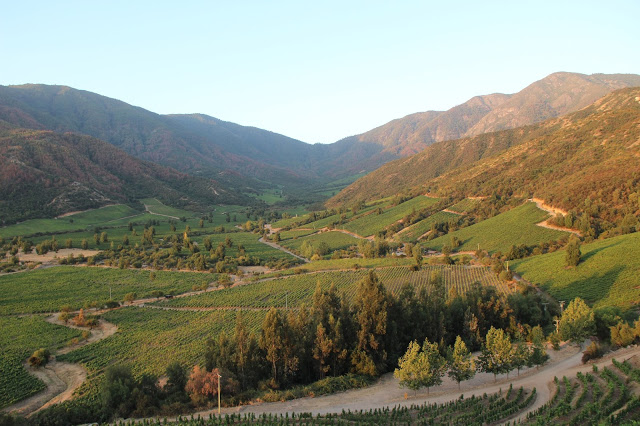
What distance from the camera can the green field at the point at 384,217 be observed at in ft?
414

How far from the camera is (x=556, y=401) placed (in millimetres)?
27797

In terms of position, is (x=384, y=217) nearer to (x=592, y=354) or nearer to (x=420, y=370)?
(x=592, y=354)

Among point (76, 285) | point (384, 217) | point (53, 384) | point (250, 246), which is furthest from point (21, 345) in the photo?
point (384, 217)

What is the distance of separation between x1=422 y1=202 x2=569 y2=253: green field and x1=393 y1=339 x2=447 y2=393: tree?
184 ft

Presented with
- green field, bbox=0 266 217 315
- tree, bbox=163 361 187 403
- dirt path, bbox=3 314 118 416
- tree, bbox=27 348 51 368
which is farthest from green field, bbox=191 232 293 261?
tree, bbox=163 361 187 403

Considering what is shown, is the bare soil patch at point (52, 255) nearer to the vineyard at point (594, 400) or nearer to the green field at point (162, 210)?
the green field at point (162, 210)

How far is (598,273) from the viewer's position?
2228 inches

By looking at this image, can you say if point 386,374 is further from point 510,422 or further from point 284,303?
point 284,303

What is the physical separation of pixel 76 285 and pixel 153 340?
120 ft

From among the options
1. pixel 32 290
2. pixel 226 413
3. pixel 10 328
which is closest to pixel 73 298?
pixel 32 290

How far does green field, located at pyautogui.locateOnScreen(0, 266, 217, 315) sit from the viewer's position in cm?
6538

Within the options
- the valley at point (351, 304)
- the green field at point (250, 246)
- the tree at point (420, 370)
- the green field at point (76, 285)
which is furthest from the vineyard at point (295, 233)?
the tree at point (420, 370)

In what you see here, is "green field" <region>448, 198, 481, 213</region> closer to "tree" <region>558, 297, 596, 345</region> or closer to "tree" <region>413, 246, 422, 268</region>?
"tree" <region>413, 246, 422, 268</region>

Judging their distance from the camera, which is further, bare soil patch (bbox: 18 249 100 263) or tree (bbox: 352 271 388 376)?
bare soil patch (bbox: 18 249 100 263)
